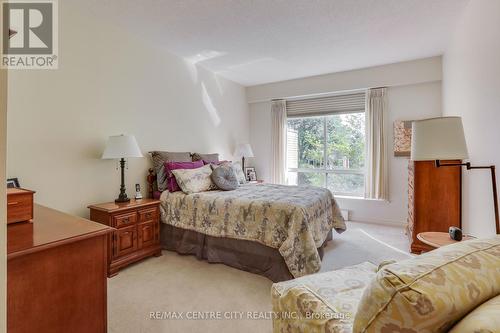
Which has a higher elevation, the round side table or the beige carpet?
the round side table

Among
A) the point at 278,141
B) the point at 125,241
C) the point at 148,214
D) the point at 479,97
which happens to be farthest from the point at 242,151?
the point at 479,97

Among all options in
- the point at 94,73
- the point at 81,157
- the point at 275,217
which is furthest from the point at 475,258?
the point at 94,73

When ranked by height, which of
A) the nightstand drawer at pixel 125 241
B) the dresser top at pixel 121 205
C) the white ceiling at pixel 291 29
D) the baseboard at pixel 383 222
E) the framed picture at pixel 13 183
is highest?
the white ceiling at pixel 291 29

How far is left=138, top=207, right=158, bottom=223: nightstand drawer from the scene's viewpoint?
2.73m

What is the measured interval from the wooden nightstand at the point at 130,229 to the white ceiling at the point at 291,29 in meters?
2.02

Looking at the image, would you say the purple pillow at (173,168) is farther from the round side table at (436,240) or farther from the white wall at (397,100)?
the white wall at (397,100)

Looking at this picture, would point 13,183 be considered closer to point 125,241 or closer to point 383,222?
point 125,241

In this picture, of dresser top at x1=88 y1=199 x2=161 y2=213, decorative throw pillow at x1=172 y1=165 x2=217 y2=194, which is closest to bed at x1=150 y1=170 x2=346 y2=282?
decorative throw pillow at x1=172 y1=165 x2=217 y2=194

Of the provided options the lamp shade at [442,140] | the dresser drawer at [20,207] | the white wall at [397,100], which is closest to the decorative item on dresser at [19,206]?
the dresser drawer at [20,207]

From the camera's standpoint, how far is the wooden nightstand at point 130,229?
2.44m

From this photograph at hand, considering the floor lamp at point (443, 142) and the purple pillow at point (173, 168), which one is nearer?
the floor lamp at point (443, 142)

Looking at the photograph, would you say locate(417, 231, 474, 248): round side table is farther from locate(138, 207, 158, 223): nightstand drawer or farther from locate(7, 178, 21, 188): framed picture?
locate(7, 178, 21, 188): framed picture

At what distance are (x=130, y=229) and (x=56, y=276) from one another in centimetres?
162

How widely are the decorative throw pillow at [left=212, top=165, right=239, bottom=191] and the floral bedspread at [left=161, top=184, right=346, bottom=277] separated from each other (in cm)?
17
